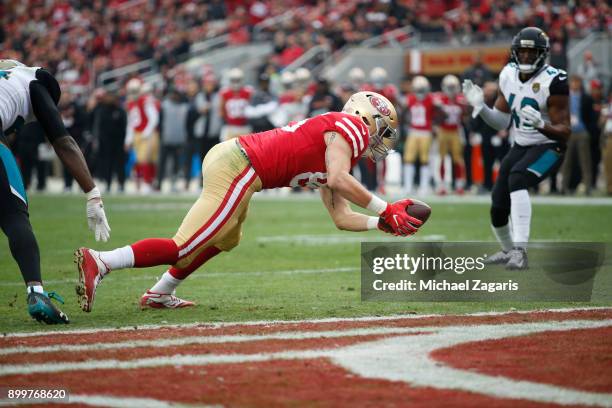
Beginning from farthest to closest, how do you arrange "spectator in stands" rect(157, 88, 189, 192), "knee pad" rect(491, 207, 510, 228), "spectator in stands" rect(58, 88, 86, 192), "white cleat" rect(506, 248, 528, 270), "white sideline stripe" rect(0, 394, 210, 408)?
1. "spectator in stands" rect(58, 88, 86, 192)
2. "spectator in stands" rect(157, 88, 189, 192)
3. "knee pad" rect(491, 207, 510, 228)
4. "white cleat" rect(506, 248, 528, 270)
5. "white sideline stripe" rect(0, 394, 210, 408)

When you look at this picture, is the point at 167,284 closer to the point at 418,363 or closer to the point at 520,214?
the point at 418,363

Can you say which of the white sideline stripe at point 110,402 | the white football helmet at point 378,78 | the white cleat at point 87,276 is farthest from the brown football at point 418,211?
the white football helmet at point 378,78

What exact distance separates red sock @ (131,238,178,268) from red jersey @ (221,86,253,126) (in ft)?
43.8

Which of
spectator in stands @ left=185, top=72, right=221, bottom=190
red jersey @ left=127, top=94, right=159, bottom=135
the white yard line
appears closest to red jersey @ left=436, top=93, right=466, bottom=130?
spectator in stands @ left=185, top=72, right=221, bottom=190

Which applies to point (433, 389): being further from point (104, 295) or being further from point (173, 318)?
point (104, 295)

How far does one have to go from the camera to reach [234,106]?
19188 mm

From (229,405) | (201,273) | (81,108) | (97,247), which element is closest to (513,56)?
(201,273)

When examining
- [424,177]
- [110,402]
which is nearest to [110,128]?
[424,177]

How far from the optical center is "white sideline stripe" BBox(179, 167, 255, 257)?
5.91 meters

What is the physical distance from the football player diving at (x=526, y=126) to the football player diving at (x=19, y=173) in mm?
3385

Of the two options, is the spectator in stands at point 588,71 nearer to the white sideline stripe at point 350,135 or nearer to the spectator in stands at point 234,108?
the spectator in stands at point 234,108

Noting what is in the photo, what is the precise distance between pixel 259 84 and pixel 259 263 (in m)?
14.3

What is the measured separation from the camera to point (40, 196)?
1914 centimetres

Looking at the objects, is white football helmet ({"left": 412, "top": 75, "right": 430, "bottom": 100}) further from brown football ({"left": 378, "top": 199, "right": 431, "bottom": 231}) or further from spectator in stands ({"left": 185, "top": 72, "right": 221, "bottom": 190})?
brown football ({"left": 378, "top": 199, "right": 431, "bottom": 231})
